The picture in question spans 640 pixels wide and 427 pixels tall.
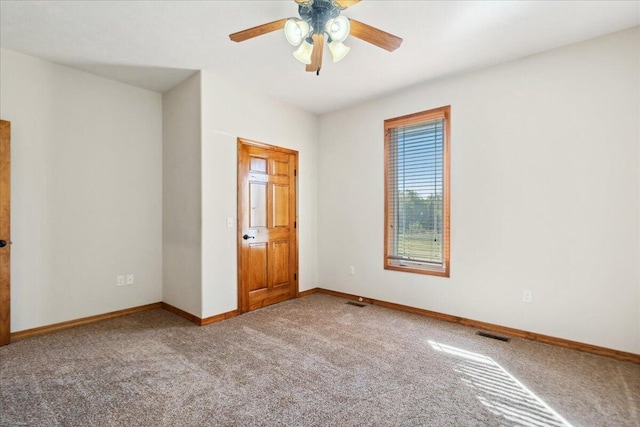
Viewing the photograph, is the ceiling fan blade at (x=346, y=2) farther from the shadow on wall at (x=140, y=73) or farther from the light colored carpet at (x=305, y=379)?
the light colored carpet at (x=305, y=379)

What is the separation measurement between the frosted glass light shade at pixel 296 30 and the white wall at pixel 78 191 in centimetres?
273

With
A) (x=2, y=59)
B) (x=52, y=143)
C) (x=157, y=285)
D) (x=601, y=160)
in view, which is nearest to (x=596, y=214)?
(x=601, y=160)

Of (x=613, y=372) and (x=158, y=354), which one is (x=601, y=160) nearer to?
(x=613, y=372)

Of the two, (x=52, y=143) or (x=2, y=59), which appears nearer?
(x=2, y=59)

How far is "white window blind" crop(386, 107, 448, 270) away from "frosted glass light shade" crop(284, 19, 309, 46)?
2.11 m

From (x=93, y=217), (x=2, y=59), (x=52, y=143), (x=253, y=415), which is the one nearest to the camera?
(x=253, y=415)

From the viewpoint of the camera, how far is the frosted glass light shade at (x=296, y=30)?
2014 mm

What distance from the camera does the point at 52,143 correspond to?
3205 mm

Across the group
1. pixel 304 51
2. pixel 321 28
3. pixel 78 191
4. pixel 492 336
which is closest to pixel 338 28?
pixel 321 28

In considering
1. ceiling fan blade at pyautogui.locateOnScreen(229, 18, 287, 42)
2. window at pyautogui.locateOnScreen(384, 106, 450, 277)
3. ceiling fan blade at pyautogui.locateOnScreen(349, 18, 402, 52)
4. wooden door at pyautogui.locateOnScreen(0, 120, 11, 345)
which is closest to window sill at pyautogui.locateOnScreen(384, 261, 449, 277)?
window at pyautogui.locateOnScreen(384, 106, 450, 277)

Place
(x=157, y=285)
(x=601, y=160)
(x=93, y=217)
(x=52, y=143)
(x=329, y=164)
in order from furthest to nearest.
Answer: (x=329, y=164)
(x=157, y=285)
(x=93, y=217)
(x=52, y=143)
(x=601, y=160)

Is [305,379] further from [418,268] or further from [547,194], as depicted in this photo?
[547,194]

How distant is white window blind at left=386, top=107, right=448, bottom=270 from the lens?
3.62 metres

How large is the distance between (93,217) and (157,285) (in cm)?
112
